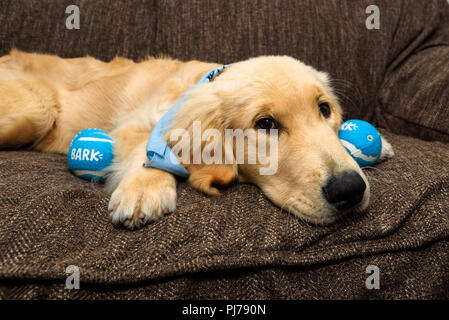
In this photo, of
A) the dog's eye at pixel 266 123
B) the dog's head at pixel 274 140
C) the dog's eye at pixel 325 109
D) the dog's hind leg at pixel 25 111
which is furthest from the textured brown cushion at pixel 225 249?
the dog's hind leg at pixel 25 111

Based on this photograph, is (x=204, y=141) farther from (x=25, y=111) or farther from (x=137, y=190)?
(x=25, y=111)

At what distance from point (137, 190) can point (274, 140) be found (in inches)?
23.4

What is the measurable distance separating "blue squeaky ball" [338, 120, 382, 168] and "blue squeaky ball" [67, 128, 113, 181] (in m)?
1.19

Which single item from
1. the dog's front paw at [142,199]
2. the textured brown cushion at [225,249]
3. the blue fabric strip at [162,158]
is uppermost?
the blue fabric strip at [162,158]

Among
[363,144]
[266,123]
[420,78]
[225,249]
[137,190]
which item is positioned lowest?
[225,249]

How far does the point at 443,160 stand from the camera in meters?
1.44

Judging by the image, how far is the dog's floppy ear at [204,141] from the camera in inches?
53.0

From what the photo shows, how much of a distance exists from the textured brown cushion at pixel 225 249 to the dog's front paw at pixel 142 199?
1.7 inches

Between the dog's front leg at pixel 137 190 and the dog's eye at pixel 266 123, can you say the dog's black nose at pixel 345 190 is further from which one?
the dog's front leg at pixel 137 190

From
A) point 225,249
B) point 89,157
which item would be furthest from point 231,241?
point 89,157

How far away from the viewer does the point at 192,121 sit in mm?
1483

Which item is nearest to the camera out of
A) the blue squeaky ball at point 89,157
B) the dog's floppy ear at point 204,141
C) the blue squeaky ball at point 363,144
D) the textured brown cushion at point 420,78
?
the dog's floppy ear at point 204,141

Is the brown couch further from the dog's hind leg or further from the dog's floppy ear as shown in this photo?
the dog's hind leg
